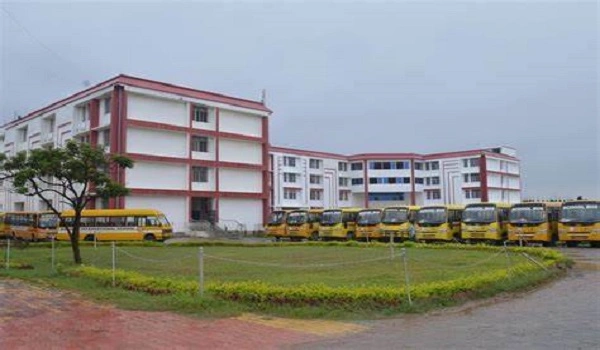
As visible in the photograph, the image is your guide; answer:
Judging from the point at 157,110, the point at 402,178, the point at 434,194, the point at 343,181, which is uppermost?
the point at 157,110

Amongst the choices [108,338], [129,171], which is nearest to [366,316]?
[108,338]

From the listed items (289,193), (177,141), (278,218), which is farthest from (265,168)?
(289,193)

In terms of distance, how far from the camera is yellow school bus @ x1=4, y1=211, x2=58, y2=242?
1660 inches

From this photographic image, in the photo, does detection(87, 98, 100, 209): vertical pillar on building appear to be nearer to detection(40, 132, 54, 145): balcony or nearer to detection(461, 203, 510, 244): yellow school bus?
detection(40, 132, 54, 145): balcony

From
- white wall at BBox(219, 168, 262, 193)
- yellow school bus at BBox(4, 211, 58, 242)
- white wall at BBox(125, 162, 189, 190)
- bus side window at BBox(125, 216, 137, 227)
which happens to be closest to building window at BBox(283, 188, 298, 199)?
white wall at BBox(219, 168, 262, 193)

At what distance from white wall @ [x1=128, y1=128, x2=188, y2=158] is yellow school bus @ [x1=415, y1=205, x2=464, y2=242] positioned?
75.5 ft

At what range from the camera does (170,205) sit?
155 feet

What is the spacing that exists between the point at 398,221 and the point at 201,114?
23.3 m

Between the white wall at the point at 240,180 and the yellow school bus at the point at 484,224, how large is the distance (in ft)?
83.5

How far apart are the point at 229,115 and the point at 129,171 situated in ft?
36.9

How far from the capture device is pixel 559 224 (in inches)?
1073

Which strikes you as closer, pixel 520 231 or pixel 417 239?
pixel 520 231

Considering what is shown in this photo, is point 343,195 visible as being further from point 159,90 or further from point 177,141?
point 159,90

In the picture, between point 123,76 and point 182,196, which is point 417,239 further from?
point 123,76
